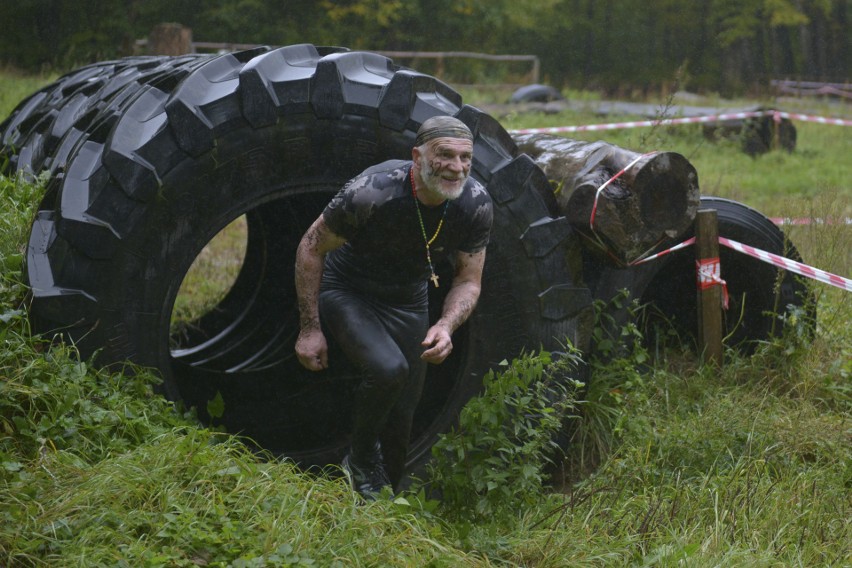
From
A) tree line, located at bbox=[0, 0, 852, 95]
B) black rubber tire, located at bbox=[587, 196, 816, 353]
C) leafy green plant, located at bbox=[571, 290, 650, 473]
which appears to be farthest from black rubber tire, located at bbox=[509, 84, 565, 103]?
leafy green plant, located at bbox=[571, 290, 650, 473]

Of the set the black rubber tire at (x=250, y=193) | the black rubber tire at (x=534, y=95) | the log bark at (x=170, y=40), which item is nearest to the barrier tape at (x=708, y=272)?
the black rubber tire at (x=250, y=193)

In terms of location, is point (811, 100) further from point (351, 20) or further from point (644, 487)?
point (644, 487)

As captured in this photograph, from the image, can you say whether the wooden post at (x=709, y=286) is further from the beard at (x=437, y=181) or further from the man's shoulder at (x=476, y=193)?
the beard at (x=437, y=181)

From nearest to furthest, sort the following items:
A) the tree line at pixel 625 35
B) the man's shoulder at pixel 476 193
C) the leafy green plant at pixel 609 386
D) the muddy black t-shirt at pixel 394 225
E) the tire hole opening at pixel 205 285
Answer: the muddy black t-shirt at pixel 394 225
the man's shoulder at pixel 476 193
the leafy green plant at pixel 609 386
the tire hole opening at pixel 205 285
the tree line at pixel 625 35

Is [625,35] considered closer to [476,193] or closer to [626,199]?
[626,199]

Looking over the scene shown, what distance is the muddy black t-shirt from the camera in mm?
4523

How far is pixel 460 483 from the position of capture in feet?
14.5

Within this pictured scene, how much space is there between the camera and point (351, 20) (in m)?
29.2

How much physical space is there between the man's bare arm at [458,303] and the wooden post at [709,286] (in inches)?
76.9

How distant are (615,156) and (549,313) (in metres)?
0.96

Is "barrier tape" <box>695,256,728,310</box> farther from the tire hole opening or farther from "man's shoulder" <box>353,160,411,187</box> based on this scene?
the tire hole opening

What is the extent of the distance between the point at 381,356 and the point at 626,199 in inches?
67.6

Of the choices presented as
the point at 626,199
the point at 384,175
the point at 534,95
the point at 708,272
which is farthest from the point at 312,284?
the point at 534,95

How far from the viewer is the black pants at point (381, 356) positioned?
458 centimetres
